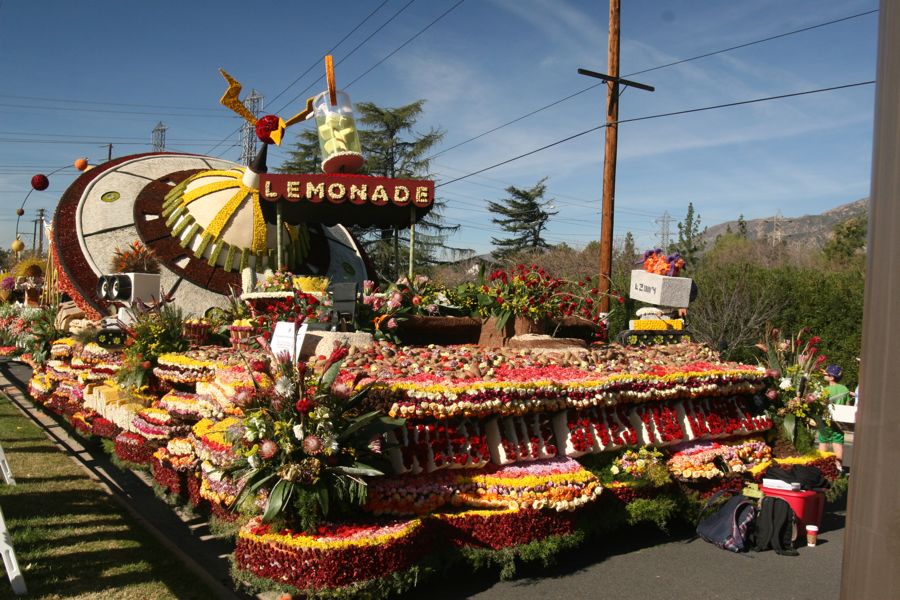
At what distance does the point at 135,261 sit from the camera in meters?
12.0

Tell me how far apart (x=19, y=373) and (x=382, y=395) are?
22.9 meters

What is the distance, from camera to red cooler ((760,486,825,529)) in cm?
679

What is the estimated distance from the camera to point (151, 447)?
8125 mm

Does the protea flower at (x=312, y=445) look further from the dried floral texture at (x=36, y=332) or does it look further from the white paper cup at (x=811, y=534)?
the dried floral texture at (x=36, y=332)

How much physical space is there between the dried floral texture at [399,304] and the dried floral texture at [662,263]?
3.32 m

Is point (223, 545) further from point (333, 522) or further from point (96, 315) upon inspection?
point (96, 315)

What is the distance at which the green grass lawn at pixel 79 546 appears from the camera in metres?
5.07

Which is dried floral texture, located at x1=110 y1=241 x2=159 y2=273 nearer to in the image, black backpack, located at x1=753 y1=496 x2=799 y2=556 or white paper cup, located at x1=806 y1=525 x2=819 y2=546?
black backpack, located at x1=753 y1=496 x2=799 y2=556

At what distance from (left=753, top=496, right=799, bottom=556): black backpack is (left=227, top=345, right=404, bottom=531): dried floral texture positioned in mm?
3646

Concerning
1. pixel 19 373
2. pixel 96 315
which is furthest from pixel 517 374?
pixel 19 373

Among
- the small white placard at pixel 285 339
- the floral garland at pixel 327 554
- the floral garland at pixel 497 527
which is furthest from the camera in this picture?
the small white placard at pixel 285 339

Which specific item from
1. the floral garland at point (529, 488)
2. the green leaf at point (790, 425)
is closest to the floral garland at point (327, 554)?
the floral garland at point (529, 488)

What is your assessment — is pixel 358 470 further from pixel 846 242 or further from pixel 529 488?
pixel 846 242

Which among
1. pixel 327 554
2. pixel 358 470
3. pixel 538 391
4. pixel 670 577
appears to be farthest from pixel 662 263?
pixel 327 554
